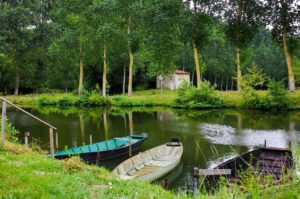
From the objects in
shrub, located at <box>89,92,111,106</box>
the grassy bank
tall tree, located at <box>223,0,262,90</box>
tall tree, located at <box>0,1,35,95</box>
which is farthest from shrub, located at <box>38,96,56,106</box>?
the grassy bank

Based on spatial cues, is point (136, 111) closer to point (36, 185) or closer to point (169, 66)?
point (169, 66)

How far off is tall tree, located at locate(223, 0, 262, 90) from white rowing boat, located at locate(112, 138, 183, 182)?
2406cm

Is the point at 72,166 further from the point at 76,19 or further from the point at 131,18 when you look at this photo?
the point at 131,18

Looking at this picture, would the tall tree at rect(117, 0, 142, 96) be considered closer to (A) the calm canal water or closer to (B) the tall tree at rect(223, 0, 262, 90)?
(A) the calm canal water

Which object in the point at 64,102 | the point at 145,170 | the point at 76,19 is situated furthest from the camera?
the point at 64,102

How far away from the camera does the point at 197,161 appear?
55.4ft

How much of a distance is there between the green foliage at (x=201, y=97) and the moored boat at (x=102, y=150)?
2096 centimetres

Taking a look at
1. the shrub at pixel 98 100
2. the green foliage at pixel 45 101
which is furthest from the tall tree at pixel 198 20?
the green foliage at pixel 45 101

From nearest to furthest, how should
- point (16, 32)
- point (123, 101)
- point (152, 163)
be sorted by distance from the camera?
point (152, 163)
point (123, 101)
point (16, 32)

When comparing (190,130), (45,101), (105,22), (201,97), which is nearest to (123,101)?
(201,97)

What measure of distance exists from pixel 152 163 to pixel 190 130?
10.5 meters

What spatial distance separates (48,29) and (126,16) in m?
14.3

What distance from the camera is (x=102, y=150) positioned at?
16922 millimetres

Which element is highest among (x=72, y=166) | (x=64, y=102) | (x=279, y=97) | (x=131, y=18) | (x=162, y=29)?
(x=131, y=18)
